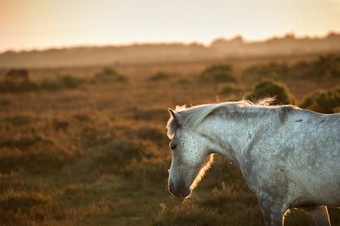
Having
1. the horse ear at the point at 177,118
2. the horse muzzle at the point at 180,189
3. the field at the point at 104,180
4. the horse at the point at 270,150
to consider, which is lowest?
the field at the point at 104,180

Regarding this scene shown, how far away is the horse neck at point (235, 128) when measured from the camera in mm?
3404

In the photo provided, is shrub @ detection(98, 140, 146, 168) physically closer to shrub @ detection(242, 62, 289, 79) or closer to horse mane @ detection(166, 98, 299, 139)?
horse mane @ detection(166, 98, 299, 139)

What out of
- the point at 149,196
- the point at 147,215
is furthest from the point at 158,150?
the point at 147,215

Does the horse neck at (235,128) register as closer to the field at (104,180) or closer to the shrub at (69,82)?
the field at (104,180)

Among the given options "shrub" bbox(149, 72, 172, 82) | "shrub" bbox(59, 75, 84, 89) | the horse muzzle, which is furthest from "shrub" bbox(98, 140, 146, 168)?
"shrub" bbox(149, 72, 172, 82)

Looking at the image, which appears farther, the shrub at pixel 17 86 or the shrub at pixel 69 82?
the shrub at pixel 69 82

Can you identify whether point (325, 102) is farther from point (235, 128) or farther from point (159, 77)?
point (159, 77)

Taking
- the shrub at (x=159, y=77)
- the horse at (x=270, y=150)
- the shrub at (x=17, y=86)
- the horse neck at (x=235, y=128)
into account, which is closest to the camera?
the horse at (x=270, y=150)

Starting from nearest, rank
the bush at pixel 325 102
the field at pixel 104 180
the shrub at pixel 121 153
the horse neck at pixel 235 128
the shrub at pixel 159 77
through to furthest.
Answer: the horse neck at pixel 235 128, the field at pixel 104 180, the shrub at pixel 121 153, the bush at pixel 325 102, the shrub at pixel 159 77

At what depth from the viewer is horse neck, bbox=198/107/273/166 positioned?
3404mm

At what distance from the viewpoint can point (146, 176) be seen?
7746 millimetres

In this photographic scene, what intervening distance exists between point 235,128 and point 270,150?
474 millimetres

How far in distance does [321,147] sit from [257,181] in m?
0.70

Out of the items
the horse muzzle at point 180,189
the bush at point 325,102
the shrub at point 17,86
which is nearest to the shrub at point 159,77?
the shrub at point 17,86
